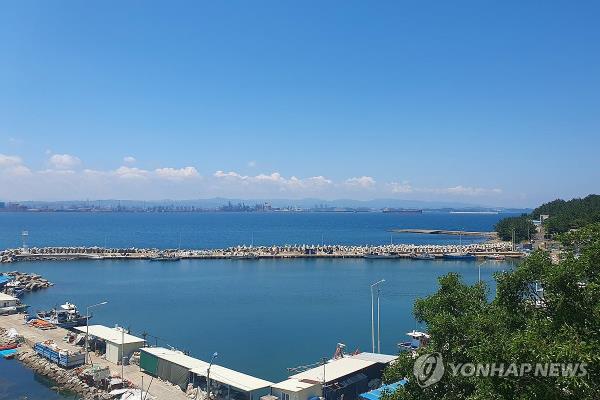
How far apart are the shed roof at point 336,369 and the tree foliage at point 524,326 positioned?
6.60m

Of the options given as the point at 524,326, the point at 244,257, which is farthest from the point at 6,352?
the point at 244,257

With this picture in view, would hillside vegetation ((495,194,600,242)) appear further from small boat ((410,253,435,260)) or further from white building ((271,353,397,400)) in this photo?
white building ((271,353,397,400))

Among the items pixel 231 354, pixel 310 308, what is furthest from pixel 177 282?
pixel 231 354

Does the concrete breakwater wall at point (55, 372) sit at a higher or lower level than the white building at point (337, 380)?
lower

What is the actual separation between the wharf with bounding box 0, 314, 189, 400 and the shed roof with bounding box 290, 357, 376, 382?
4.27m

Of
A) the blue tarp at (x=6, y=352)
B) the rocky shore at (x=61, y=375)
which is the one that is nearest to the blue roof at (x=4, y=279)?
the blue tarp at (x=6, y=352)

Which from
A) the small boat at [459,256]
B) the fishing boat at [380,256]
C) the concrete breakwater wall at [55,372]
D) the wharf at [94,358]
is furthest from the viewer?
the fishing boat at [380,256]

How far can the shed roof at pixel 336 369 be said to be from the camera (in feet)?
50.7

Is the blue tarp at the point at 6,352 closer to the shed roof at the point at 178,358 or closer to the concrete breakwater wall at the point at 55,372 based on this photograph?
the concrete breakwater wall at the point at 55,372

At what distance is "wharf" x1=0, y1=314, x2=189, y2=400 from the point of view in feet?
53.2

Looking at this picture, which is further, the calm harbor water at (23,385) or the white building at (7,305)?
the white building at (7,305)

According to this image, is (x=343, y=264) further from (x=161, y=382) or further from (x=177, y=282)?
(x=161, y=382)

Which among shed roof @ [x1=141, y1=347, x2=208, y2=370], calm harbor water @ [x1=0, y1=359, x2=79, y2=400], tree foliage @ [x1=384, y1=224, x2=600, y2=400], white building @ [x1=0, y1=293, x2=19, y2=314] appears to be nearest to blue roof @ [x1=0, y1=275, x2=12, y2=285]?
white building @ [x1=0, y1=293, x2=19, y2=314]

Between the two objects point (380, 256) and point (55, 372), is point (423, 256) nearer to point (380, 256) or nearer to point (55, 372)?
point (380, 256)
